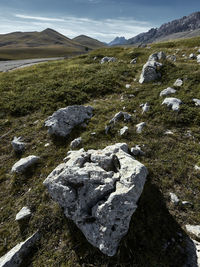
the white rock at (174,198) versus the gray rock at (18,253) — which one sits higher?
the white rock at (174,198)

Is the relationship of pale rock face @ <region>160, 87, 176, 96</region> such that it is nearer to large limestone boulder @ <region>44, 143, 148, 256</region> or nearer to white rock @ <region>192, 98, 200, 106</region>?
white rock @ <region>192, 98, 200, 106</region>

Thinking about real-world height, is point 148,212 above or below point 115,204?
below

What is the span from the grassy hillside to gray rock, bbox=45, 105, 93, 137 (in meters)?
0.61

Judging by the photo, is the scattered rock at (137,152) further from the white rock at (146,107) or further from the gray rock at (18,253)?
the gray rock at (18,253)

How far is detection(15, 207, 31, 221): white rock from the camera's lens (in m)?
5.25

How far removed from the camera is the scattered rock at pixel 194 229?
4.38 metres

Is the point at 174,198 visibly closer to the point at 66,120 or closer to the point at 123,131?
the point at 123,131

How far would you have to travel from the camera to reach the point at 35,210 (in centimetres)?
549

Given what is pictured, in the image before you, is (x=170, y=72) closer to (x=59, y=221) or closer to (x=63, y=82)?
(x=63, y=82)

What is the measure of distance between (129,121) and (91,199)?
6106 millimetres

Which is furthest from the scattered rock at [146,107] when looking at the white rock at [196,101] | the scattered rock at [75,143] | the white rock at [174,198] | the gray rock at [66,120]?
the white rock at [174,198]

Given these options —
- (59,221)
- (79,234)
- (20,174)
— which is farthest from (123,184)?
(20,174)

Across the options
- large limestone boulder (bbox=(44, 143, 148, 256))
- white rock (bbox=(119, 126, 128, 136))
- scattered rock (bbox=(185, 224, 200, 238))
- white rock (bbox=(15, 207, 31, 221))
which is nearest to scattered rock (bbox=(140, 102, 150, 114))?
white rock (bbox=(119, 126, 128, 136))

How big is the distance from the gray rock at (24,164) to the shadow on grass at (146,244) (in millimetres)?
3822
